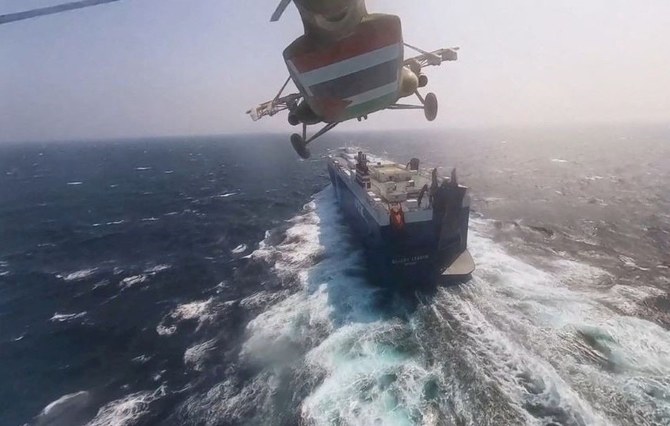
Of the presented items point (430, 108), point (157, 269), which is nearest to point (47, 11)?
point (430, 108)

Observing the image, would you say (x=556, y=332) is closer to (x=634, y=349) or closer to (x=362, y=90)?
(x=634, y=349)

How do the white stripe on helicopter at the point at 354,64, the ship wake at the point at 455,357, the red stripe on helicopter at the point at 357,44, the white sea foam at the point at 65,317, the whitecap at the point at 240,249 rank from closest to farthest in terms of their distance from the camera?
1. the red stripe on helicopter at the point at 357,44
2. the white stripe on helicopter at the point at 354,64
3. the ship wake at the point at 455,357
4. the white sea foam at the point at 65,317
5. the whitecap at the point at 240,249

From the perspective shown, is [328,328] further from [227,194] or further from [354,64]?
[227,194]

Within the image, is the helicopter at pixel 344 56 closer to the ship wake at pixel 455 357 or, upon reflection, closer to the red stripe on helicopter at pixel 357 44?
the red stripe on helicopter at pixel 357 44

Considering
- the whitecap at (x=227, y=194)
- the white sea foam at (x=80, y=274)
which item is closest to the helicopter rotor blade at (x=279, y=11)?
the white sea foam at (x=80, y=274)

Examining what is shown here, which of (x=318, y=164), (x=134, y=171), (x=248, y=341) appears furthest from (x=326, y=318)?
(x=134, y=171)

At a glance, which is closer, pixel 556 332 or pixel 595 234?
pixel 556 332
